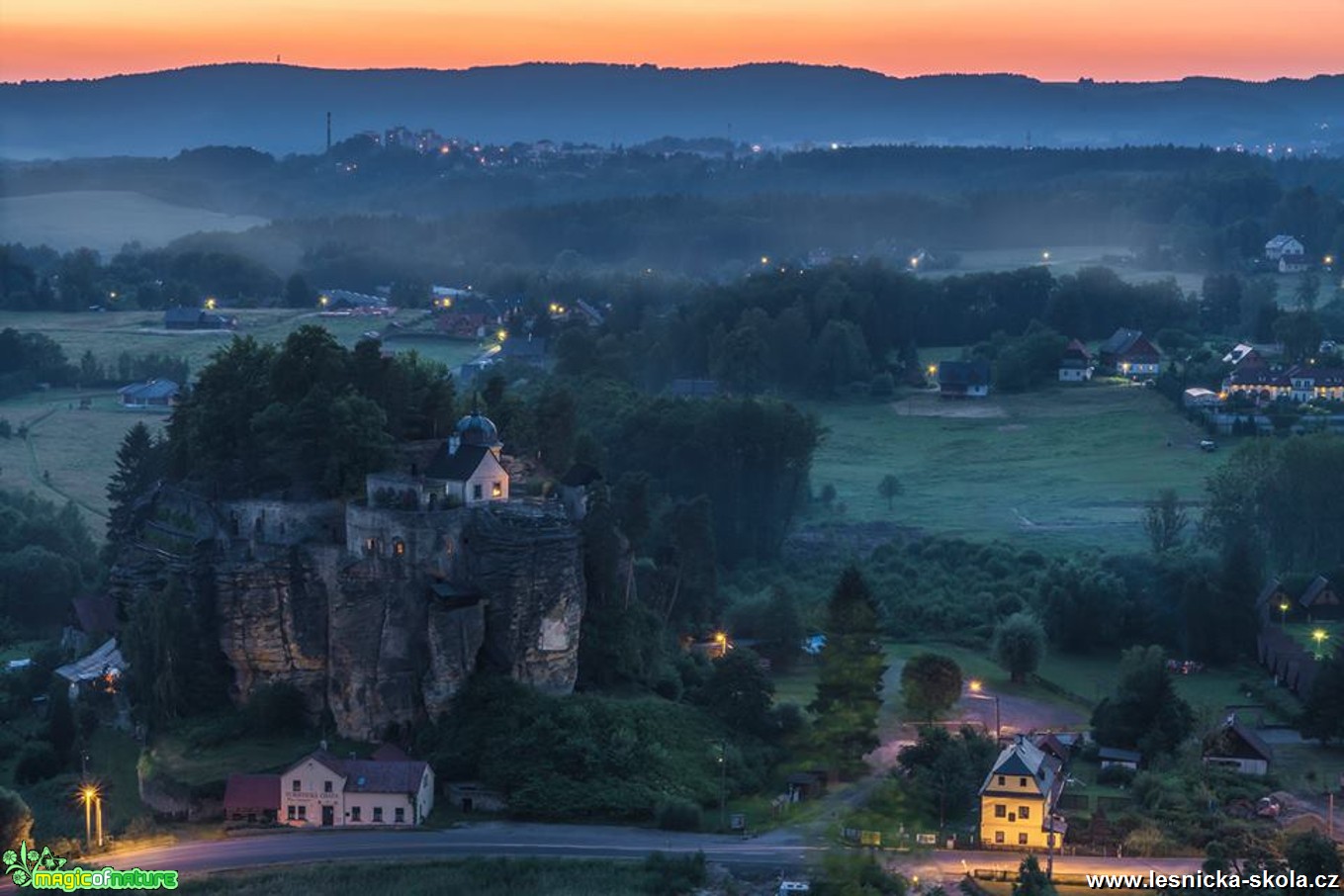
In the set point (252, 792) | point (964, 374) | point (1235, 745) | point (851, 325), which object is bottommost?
point (1235, 745)

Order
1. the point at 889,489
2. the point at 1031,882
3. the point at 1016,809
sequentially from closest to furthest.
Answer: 1. the point at 1031,882
2. the point at 1016,809
3. the point at 889,489

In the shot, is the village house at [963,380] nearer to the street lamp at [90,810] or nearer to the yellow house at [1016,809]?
the yellow house at [1016,809]

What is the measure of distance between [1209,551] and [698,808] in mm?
30674

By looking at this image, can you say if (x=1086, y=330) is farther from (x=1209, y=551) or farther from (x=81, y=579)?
(x=81, y=579)

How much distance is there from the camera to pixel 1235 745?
2111 inches

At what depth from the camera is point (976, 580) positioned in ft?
243

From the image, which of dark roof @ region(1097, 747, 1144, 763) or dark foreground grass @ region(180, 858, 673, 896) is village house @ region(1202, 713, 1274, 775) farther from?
dark foreground grass @ region(180, 858, 673, 896)

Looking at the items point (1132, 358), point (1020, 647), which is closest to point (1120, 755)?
point (1020, 647)

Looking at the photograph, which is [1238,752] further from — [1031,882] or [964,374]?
[964,374]

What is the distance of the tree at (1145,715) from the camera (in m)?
55.1

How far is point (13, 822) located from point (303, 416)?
13505 millimetres

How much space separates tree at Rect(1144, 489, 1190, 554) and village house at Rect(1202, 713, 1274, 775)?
68.9 ft

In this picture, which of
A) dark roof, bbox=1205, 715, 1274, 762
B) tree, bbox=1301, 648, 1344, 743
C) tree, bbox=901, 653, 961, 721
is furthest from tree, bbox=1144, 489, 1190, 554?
dark roof, bbox=1205, 715, 1274, 762

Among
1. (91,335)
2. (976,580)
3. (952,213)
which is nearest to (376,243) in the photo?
(952,213)
